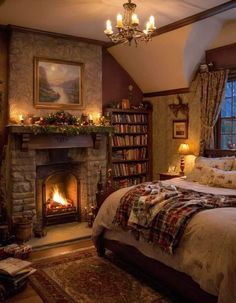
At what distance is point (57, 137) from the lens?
17.1ft

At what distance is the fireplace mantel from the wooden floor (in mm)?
1542

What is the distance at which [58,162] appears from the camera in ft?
17.9

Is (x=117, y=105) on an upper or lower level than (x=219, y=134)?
upper

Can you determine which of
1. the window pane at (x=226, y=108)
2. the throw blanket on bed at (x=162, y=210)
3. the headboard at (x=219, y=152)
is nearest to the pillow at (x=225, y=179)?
the throw blanket on bed at (x=162, y=210)

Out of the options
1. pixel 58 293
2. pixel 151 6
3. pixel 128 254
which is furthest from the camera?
pixel 151 6

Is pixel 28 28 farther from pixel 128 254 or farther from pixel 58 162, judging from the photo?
pixel 128 254

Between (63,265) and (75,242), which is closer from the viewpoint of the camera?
(63,265)

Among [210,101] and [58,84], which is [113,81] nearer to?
[58,84]

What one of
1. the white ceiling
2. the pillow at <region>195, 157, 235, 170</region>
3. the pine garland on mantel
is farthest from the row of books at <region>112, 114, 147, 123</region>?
the pillow at <region>195, 157, 235, 170</region>

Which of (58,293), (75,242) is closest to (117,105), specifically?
(75,242)

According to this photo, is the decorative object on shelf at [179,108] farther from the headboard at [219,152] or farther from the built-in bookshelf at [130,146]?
the headboard at [219,152]

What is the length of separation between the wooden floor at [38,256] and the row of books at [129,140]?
2.08m

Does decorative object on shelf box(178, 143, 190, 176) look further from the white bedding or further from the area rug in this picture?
the white bedding

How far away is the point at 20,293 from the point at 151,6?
11.8ft
